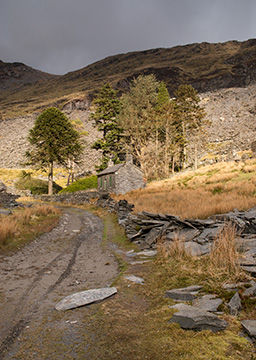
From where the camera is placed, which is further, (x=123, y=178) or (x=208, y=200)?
(x=123, y=178)

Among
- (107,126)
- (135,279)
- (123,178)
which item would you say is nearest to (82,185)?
(123,178)

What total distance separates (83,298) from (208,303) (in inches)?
99.7

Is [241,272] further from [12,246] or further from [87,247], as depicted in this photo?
[12,246]

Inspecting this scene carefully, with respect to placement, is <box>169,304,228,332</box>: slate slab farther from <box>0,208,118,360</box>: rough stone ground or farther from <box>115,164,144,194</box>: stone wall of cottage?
<box>115,164,144,194</box>: stone wall of cottage

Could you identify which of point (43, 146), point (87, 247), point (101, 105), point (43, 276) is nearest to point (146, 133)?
point (101, 105)

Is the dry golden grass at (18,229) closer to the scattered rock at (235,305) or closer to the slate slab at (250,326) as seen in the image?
the scattered rock at (235,305)

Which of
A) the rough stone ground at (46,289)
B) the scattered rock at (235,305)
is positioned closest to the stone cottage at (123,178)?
the rough stone ground at (46,289)

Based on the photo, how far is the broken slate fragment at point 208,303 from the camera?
3811 mm

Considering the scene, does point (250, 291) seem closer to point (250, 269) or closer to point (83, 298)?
point (250, 269)

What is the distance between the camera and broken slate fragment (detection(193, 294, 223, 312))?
12.5ft

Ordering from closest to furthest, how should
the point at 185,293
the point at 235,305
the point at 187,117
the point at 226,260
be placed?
1. the point at 235,305
2. the point at 185,293
3. the point at 226,260
4. the point at 187,117

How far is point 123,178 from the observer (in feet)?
120

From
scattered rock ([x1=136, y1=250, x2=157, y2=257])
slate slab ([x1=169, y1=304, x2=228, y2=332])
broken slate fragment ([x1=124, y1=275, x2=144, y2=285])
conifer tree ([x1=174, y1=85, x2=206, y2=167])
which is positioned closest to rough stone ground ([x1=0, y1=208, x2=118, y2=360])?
broken slate fragment ([x1=124, y1=275, x2=144, y2=285])

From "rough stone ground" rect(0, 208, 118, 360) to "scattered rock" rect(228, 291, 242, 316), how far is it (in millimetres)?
2257
